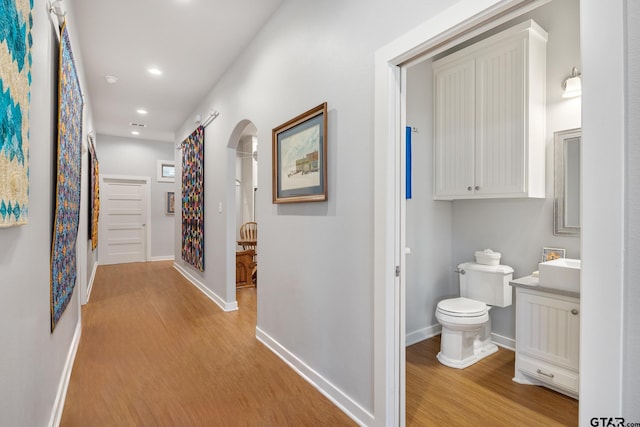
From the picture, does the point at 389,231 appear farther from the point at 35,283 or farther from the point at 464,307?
the point at 35,283

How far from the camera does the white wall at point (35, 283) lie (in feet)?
3.35

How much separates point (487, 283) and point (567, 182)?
100 centimetres

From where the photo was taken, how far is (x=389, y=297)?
1.63m

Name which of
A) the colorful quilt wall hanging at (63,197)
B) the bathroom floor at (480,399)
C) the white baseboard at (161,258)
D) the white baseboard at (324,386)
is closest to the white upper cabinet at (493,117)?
the bathroom floor at (480,399)

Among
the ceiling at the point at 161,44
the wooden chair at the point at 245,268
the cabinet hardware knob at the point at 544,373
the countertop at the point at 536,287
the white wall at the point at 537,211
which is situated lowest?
the cabinet hardware knob at the point at 544,373

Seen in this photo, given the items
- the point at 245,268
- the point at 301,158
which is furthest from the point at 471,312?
the point at 245,268

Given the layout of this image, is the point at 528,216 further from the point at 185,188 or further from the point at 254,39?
the point at 185,188

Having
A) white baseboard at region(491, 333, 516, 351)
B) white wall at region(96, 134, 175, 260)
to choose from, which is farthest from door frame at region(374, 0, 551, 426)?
white wall at region(96, 134, 175, 260)

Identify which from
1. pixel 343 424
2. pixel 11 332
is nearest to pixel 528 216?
pixel 343 424

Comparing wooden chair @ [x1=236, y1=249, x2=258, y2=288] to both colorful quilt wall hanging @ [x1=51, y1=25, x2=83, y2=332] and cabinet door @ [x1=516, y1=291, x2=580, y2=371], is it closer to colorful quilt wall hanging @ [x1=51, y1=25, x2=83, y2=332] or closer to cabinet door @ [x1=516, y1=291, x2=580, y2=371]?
colorful quilt wall hanging @ [x1=51, y1=25, x2=83, y2=332]

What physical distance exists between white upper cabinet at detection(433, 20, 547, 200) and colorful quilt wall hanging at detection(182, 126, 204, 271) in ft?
10.9

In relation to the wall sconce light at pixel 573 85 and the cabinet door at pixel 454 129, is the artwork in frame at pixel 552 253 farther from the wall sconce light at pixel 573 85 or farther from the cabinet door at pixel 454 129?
the wall sconce light at pixel 573 85

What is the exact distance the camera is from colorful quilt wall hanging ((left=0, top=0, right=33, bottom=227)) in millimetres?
854

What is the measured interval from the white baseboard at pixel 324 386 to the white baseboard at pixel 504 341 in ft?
5.56
